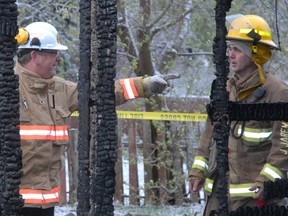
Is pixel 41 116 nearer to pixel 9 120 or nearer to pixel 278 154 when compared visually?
pixel 278 154

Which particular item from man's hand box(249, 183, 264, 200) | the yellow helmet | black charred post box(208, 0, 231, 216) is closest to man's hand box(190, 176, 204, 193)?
man's hand box(249, 183, 264, 200)

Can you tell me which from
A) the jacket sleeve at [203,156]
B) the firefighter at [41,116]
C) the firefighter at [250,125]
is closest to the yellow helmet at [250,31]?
the firefighter at [250,125]

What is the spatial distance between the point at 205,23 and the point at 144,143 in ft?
7.11

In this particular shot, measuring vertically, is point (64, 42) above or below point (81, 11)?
below

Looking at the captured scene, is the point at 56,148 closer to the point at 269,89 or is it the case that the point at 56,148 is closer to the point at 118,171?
the point at 269,89

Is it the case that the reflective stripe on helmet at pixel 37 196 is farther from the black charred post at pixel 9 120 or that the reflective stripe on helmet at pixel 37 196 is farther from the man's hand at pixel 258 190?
the black charred post at pixel 9 120

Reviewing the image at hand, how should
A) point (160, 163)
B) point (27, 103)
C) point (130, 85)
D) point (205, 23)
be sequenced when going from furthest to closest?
point (205, 23) < point (160, 163) < point (27, 103) < point (130, 85)

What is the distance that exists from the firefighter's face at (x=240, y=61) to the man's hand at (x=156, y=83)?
56 cm

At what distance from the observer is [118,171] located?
10.5 meters

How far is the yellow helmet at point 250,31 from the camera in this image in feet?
14.8

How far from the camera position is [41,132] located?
193 inches

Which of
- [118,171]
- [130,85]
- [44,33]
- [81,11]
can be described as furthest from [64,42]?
[81,11]

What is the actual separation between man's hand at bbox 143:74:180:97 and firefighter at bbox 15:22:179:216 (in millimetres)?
852

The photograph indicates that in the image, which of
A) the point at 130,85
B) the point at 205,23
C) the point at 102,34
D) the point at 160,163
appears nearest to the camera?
the point at 102,34
